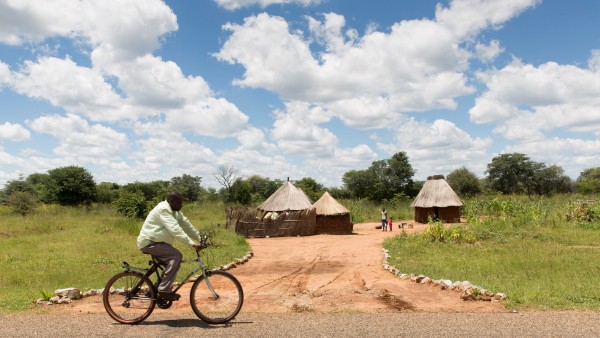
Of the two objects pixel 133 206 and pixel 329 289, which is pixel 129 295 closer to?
pixel 329 289

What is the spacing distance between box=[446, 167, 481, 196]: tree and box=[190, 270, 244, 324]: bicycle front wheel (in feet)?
202

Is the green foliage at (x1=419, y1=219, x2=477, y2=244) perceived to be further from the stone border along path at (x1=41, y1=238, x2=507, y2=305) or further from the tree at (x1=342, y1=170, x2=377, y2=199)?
the tree at (x1=342, y1=170, x2=377, y2=199)

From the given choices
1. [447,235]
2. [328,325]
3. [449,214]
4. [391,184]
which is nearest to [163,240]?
[328,325]

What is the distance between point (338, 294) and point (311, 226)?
1698 cm

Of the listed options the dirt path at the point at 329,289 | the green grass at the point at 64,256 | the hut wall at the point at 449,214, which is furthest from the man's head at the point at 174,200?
the hut wall at the point at 449,214

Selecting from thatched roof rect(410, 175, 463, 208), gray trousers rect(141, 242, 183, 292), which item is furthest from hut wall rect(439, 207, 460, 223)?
gray trousers rect(141, 242, 183, 292)

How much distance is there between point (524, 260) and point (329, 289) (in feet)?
20.3

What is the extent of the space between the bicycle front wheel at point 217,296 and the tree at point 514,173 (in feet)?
207

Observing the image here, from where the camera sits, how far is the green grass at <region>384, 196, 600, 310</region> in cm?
747

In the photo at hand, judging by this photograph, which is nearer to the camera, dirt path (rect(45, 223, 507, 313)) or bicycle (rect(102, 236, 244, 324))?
bicycle (rect(102, 236, 244, 324))

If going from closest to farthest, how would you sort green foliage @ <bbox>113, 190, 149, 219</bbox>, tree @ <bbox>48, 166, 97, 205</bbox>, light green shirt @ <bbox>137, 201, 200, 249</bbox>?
light green shirt @ <bbox>137, 201, 200, 249</bbox> < green foliage @ <bbox>113, 190, 149, 219</bbox> < tree @ <bbox>48, 166, 97, 205</bbox>

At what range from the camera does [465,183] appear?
212 feet

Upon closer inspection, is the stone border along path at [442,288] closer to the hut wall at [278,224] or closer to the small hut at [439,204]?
the hut wall at [278,224]

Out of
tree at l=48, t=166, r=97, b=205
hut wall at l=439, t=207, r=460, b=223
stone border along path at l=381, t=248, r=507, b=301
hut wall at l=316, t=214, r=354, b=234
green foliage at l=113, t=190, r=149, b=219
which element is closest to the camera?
stone border along path at l=381, t=248, r=507, b=301
